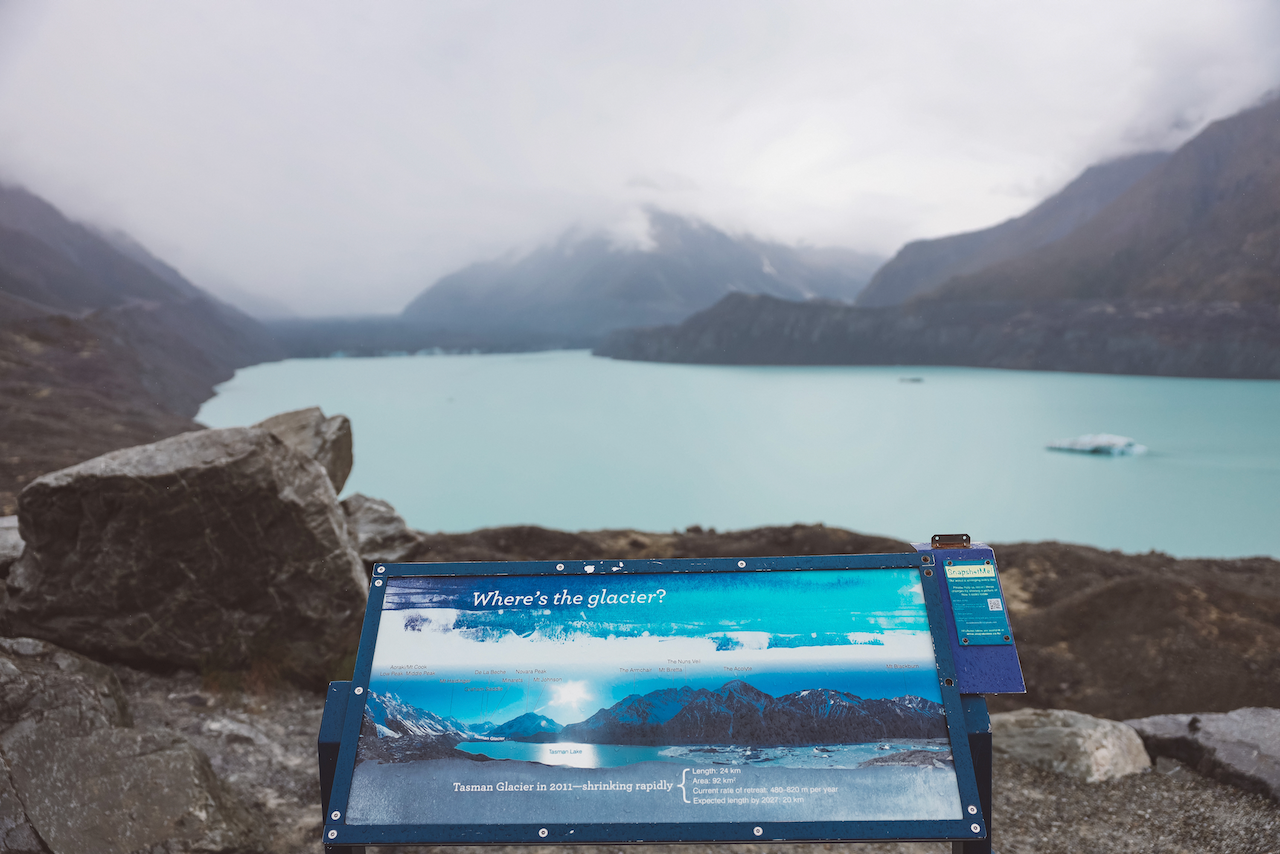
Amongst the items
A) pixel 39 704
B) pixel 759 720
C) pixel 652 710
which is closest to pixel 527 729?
pixel 652 710

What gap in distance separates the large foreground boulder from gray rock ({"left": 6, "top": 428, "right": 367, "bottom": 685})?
144cm

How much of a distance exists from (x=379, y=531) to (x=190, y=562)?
15.3 ft

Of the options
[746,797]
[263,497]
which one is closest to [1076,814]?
[746,797]

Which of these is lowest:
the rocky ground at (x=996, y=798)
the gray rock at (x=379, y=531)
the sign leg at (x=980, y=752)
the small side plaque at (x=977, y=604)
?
the gray rock at (x=379, y=531)

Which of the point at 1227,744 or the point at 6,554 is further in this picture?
the point at 6,554

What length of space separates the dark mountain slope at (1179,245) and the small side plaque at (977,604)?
51123 millimetres

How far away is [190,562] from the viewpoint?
509 centimetres

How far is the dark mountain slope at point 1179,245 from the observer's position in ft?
139

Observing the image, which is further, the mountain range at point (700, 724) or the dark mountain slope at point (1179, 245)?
the dark mountain slope at point (1179, 245)

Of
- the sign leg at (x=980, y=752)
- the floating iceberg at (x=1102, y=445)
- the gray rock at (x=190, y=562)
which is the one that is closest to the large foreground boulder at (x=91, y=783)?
the gray rock at (x=190, y=562)

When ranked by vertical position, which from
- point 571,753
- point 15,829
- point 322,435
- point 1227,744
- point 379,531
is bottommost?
point 379,531

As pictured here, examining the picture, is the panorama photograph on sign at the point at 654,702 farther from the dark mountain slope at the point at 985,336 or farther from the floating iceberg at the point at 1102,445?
the dark mountain slope at the point at 985,336

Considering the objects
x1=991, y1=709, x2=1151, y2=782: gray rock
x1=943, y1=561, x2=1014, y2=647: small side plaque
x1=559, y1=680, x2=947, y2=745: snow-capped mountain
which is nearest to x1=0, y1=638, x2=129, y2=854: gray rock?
x1=559, y1=680, x2=947, y2=745: snow-capped mountain

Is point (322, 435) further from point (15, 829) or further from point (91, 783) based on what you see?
point (15, 829)
